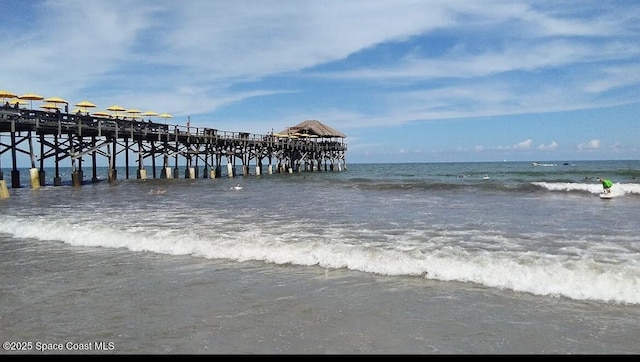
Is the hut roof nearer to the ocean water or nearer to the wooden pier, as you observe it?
the wooden pier

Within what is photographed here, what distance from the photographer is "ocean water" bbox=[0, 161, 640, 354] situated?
4258 millimetres

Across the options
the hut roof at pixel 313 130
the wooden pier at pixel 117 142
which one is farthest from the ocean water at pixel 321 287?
the hut roof at pixel 313 130

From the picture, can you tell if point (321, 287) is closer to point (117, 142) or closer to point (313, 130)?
point (117, 142)

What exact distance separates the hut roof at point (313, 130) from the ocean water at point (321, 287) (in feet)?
164

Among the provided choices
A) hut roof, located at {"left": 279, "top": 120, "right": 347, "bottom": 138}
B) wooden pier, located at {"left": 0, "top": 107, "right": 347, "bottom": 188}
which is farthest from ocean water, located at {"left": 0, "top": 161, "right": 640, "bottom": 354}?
hut roof, located at {"left": 279, "top": 120, "right": 347, "bottom": 138}

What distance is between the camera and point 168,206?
17141mm

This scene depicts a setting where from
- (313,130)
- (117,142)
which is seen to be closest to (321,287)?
(117,142)

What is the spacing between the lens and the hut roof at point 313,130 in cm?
6166

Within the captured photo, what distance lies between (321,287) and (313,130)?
56.1 metres

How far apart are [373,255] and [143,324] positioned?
13.4ft

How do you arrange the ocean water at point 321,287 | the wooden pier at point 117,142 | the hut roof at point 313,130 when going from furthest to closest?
the hut roof at point 313,130 → the wooden pier at point 117,142 → the ocean water at point 321,287

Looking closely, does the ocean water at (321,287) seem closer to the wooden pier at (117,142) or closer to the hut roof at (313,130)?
the wooden pier at (117,142)

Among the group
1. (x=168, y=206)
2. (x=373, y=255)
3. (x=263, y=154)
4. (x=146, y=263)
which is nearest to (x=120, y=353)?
(x=146, y=263)

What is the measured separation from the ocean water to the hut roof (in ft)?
164
